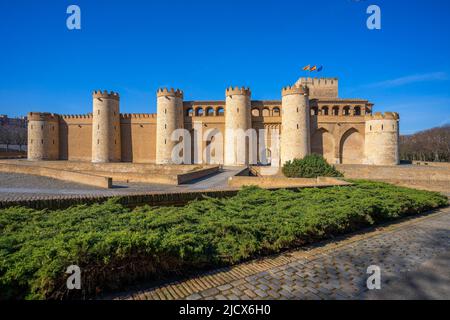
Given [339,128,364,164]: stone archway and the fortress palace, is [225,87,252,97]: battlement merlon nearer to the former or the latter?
the fortress palace

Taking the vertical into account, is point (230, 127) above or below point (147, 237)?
above

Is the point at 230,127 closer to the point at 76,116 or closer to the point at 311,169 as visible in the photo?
the point at 311,169

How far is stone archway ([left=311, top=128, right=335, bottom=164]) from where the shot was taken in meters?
31.6

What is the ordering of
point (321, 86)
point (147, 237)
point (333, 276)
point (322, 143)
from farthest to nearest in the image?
point (321, 86)
point (322, 143)
point (333, 276)
point (147, 237)

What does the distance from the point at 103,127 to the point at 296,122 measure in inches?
958

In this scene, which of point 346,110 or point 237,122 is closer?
point 237,122

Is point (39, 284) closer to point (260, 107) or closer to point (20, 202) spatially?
point (20, 202)

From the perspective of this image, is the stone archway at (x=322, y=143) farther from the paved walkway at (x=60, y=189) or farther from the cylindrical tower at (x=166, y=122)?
the paved walkway at (x=60, y=189)

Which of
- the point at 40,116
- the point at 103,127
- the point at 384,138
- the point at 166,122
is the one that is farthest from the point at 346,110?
the point at 40,116

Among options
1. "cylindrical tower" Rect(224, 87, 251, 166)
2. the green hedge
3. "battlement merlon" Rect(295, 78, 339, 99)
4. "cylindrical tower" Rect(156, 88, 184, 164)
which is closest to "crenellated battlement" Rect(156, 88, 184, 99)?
"cylindrical tower" Rect(156, 88, 184, 164)

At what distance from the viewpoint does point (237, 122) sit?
30.5 metres

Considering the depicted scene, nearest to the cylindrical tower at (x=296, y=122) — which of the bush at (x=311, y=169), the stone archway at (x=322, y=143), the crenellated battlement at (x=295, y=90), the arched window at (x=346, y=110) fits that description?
the crenellated battlement at (x=295, y=90)

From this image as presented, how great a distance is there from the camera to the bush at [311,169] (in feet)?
60.8
